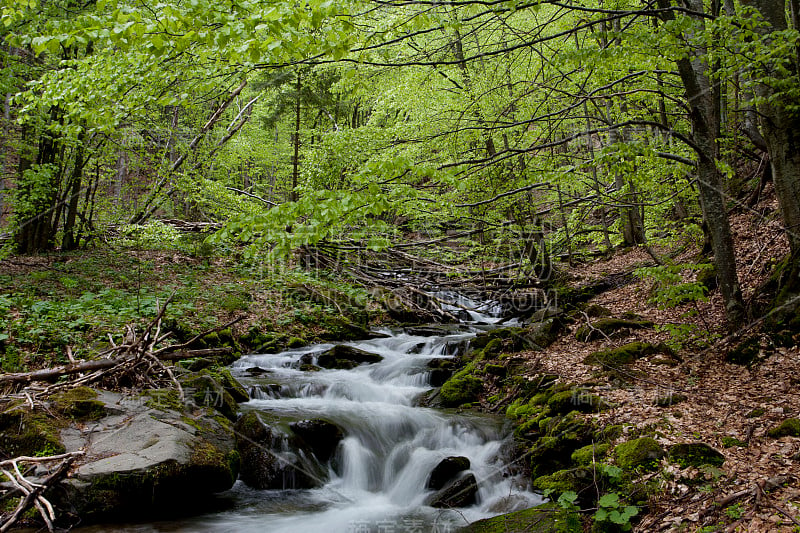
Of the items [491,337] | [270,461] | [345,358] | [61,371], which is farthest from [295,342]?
[61,371]

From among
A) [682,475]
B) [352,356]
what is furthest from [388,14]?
[682,475]

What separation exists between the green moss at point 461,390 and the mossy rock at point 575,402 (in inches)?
71.7

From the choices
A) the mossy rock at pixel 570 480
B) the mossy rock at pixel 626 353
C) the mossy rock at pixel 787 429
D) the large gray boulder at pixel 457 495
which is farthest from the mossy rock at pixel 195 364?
the mossy rock at pixel 787 429

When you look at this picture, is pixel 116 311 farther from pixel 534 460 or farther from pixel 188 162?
pixel 534 460

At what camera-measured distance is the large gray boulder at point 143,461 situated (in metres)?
4.49

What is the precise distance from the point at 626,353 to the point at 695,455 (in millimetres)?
3256

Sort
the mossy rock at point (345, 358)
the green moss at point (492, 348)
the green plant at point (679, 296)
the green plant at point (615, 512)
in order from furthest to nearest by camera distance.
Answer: the mossy rock at point (345, 358)
the green moss at point (492, 348)
the green plant at point (679, 296)
the green plant at point (615, 512)

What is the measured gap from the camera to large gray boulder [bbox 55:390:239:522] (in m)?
4.49

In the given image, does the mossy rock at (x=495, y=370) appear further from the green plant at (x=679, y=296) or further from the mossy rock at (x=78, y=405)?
the mossy rock at (x=78, y=405)

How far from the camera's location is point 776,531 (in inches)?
129

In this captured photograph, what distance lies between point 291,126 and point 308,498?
1009 inches

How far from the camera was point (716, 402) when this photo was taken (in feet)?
18.2

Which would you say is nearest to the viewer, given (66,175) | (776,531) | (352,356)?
(776,531)

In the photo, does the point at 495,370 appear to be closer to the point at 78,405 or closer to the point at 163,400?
the point at 163,400
